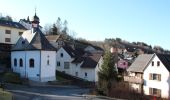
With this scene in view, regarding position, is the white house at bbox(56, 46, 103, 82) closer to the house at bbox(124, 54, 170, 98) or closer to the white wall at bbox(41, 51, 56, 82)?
the house at bbox(124, 54, 170, 98)

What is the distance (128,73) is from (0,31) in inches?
1076

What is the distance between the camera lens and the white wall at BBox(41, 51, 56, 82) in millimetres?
56438

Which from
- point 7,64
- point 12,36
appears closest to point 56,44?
point 12,36

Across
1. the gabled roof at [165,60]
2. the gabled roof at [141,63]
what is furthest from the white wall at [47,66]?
the gabled roof at [165,60]

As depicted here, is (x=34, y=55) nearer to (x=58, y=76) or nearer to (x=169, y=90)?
(x=58, y=76)

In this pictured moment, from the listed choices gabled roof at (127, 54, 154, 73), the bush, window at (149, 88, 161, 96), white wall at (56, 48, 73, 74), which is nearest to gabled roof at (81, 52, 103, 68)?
white wall at (56, 48, 73, 74)

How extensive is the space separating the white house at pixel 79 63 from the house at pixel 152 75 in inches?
329

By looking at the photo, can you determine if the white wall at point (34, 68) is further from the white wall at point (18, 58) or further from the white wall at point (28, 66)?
the white wall at point (18, 58)

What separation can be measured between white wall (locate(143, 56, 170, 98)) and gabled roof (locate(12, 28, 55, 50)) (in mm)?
17265

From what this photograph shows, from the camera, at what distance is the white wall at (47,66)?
185ft

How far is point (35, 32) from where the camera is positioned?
5906 cm

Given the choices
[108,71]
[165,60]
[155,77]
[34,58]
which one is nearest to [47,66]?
[34,58]

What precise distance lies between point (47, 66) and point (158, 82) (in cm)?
1871

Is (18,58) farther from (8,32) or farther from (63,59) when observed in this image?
(63,59)
